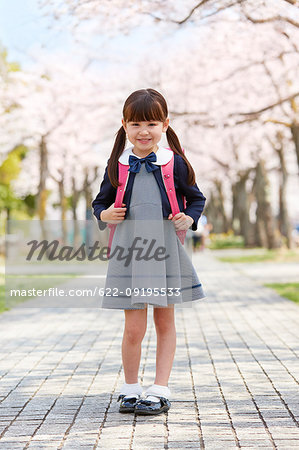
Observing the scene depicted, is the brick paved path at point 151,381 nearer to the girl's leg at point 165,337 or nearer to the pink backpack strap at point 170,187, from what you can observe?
the girl's leg at point 165,337

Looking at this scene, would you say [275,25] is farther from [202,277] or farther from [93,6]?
[202,277]

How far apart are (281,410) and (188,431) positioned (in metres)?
0.65

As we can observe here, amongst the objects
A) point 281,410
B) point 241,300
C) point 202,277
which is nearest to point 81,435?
point 281,410

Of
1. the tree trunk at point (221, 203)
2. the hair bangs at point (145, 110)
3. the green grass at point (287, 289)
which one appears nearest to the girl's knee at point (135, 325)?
the hair bangs at point (145, 110)

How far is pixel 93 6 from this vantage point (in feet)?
31.9

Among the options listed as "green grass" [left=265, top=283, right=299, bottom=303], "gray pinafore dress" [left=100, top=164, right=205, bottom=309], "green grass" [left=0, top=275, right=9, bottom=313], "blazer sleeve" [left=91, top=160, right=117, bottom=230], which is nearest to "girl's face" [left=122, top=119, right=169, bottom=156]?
"gray pinafore dress" [left=100, top=164, right=205, bottom=309]

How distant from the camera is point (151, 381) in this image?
4.87 metres

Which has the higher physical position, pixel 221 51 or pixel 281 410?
pixel 221 51

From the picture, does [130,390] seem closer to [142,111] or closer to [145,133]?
[145,133]

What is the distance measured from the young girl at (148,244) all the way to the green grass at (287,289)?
21.0 feet

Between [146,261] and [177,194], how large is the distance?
0.45m

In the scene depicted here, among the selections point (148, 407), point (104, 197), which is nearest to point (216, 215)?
point (104, 197)

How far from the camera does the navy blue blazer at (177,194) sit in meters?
4.04

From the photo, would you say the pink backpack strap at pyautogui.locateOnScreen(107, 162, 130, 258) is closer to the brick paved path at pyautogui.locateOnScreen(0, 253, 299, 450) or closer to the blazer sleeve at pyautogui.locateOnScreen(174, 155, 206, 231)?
the blazer sleeve at pyautogui.locateOnScreen(174, 155, 206, 231)
